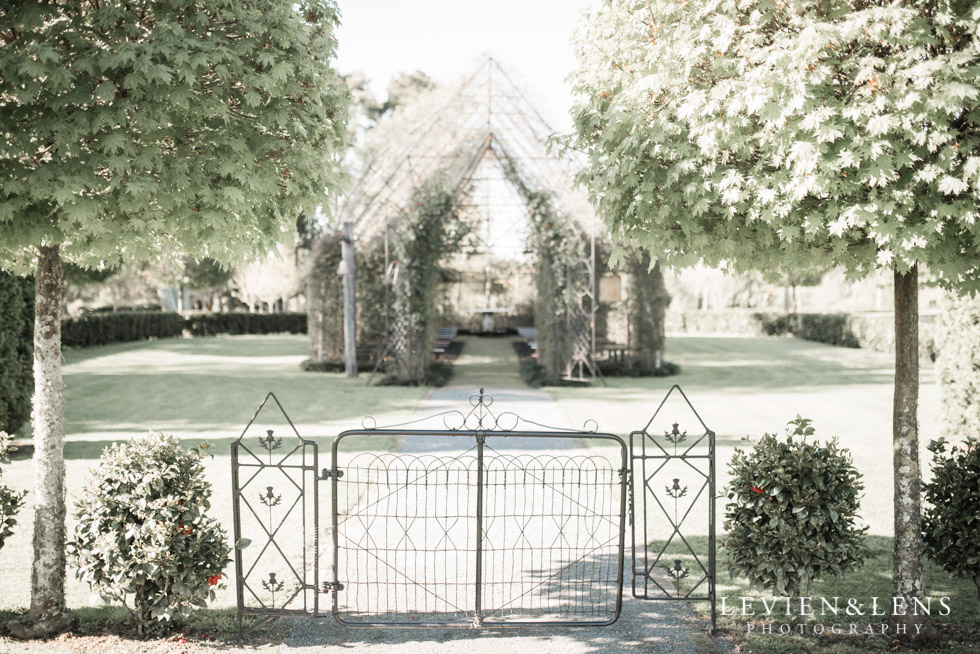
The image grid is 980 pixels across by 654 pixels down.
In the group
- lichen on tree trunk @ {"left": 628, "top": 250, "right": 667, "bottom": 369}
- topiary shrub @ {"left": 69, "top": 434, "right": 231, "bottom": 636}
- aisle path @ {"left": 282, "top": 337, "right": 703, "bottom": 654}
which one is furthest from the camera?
lichen on tree trunk @ {"left": 628, "top": 250, "right": 667, "bottom": 369}

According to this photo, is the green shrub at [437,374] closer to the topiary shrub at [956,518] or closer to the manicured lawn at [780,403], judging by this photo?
the manicured lawn at [780,403]

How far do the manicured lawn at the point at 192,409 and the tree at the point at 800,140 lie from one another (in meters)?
4.33

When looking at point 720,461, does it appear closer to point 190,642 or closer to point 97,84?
point 190,642

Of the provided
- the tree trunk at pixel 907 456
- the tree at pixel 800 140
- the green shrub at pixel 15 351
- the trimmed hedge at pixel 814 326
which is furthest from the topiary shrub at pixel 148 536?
the trimmed hedge at pixel 814 326

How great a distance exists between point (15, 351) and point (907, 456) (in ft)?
34.5

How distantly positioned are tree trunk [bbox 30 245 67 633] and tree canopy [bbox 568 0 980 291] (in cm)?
362

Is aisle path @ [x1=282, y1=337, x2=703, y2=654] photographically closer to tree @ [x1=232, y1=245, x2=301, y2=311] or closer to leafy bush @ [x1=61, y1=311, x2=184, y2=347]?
leafy bush @ [x1=61, y1=311, x2=184, y2=347]

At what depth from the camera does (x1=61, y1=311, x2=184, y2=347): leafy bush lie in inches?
1083

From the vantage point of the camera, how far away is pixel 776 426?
38.6 feet

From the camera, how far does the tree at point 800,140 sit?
348 centimetres

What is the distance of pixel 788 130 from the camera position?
3641 mm

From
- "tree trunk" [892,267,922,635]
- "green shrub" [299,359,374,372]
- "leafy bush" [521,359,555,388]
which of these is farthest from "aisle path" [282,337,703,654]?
"green shrub" [299,359,374,372]

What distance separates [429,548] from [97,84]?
14.3 ft

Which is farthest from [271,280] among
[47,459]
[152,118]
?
[152,118]
